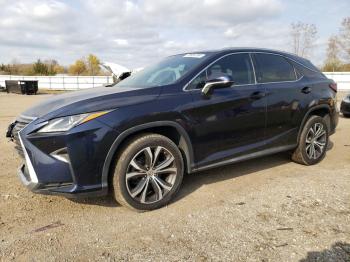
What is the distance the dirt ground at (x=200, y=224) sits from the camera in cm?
290

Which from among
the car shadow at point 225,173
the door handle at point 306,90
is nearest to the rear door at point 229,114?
the car shadow at point 225,173

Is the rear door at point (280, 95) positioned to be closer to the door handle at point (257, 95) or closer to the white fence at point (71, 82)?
the door handle at point (257, 95)

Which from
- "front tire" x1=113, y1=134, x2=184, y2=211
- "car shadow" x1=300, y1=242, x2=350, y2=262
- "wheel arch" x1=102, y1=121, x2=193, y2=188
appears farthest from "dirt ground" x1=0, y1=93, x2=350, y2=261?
"wheel arch" x1=102, y1=121, x2=193, y2=188

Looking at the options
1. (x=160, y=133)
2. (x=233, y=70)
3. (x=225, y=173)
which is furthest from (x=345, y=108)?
(x=160, y=133)

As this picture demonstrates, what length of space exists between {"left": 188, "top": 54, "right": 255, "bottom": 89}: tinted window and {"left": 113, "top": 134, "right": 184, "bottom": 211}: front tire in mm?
914

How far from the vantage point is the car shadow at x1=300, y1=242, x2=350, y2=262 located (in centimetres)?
278

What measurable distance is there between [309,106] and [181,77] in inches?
88.8

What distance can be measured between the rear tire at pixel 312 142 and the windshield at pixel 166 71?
2.03 metres

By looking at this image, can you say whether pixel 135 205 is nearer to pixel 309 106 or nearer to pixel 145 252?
pixel 145 252

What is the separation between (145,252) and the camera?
2916 mm

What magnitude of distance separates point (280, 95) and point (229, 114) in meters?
1.02

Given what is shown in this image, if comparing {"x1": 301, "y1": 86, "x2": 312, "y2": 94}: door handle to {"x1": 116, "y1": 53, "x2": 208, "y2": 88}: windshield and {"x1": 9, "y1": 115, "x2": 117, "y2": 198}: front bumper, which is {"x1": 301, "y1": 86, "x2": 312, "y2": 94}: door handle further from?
{"x1": 9, "y1": 115, "x2": 117, "y2": 198}: front bumper

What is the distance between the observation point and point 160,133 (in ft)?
12.7

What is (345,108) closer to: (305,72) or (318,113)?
(318,113)
